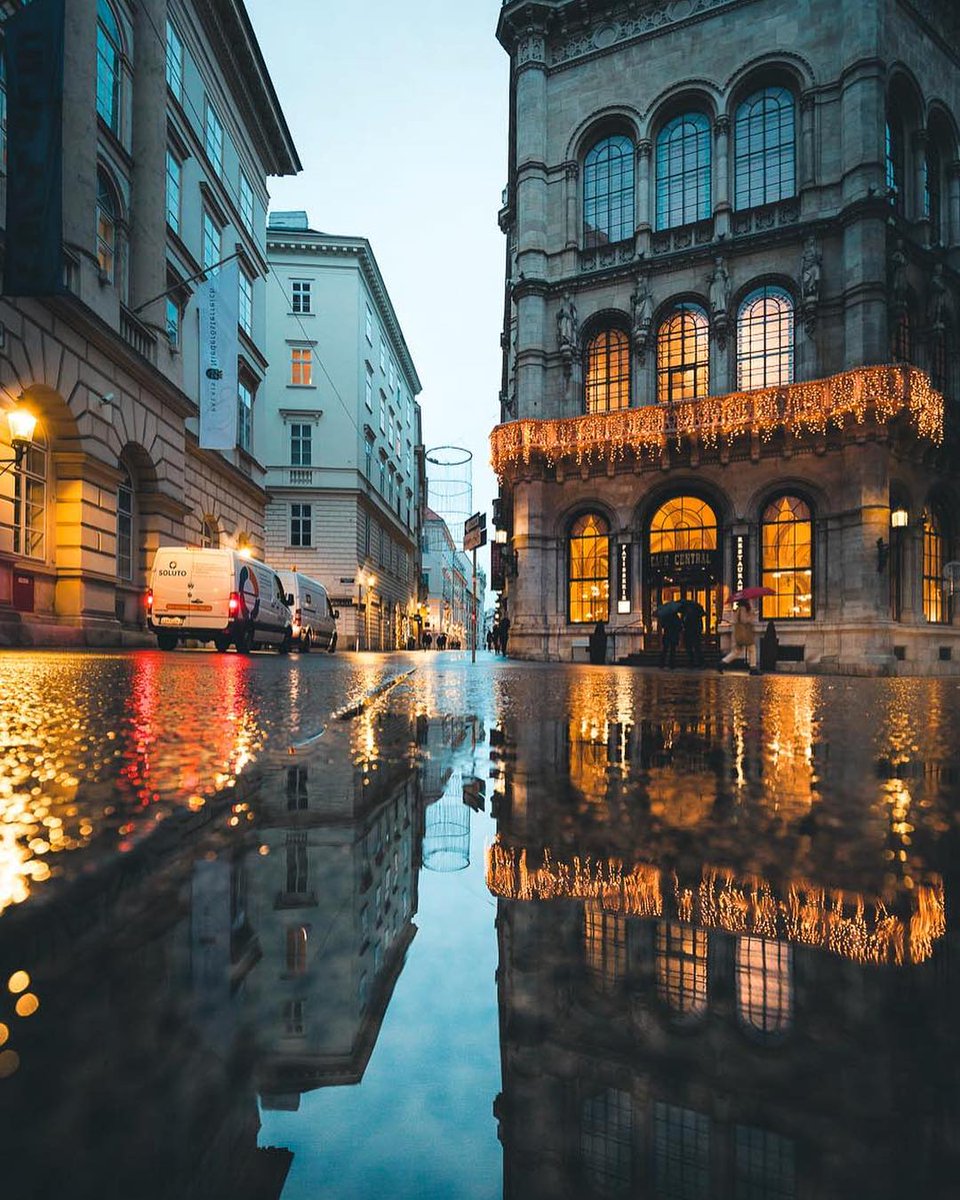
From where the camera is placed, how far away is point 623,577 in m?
24.9

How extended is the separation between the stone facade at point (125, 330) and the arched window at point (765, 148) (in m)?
17.1

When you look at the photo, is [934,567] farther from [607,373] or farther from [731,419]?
[607,373]

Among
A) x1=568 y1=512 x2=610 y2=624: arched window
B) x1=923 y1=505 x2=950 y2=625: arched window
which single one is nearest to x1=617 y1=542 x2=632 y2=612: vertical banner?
x1=568 y1=512 x2=610 y2=624: arched window

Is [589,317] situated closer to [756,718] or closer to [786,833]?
[756,718]

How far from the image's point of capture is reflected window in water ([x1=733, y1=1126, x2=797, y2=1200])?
0.41 m

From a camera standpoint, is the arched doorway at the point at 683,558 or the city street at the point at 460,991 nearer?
the city street at the point at 460,991

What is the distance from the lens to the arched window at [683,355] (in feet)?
80.8

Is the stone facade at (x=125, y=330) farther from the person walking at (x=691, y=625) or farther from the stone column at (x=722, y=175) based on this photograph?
the stone column at (x=722, y=175)

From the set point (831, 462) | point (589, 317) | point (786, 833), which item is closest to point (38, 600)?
point (786, 833)

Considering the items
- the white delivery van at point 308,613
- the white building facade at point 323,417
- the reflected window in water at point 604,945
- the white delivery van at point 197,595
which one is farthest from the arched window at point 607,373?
the reflected window in water at point 604,945

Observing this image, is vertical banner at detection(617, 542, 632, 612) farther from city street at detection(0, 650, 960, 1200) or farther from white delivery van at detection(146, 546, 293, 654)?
city street at detection(0, 650, 960, 1200)

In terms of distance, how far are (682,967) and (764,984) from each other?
0.23 ft

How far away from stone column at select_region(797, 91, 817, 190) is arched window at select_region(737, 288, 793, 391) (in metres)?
3.36

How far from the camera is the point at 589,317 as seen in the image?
85.3 ft
